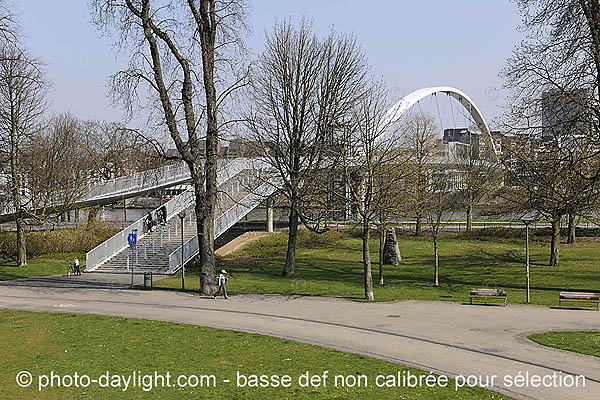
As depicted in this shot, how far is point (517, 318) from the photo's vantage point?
21.3 m

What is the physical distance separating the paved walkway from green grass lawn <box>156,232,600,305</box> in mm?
2939

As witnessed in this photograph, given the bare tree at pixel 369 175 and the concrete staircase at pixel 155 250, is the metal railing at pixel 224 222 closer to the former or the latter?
the concrete staircase at pixel 155 250

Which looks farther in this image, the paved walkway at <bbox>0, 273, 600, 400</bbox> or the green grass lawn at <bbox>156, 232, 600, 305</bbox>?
the green grass lawn at <bbox>156, 232, 600, 305</bbox>

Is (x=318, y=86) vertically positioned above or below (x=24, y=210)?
above

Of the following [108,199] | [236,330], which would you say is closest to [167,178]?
[108,199]

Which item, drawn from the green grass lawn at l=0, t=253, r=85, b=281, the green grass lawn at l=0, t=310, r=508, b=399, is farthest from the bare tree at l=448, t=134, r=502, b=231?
the green grass lawn at l=0, t=310, r=508, b=399

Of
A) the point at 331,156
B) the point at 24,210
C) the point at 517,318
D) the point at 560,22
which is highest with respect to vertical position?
the point at 560,22

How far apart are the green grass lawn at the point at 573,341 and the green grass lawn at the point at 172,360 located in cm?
504

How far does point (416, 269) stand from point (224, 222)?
12174 mm

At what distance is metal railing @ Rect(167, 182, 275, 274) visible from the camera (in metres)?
35.3

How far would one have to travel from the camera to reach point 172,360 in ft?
49.9

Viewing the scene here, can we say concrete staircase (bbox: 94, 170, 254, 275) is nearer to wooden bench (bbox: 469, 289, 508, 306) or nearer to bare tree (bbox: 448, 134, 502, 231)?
wooden bench (bbox: 469, 289, 508, 306)

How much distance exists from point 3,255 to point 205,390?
35674 mm

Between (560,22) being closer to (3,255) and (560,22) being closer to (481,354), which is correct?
(481,354)
